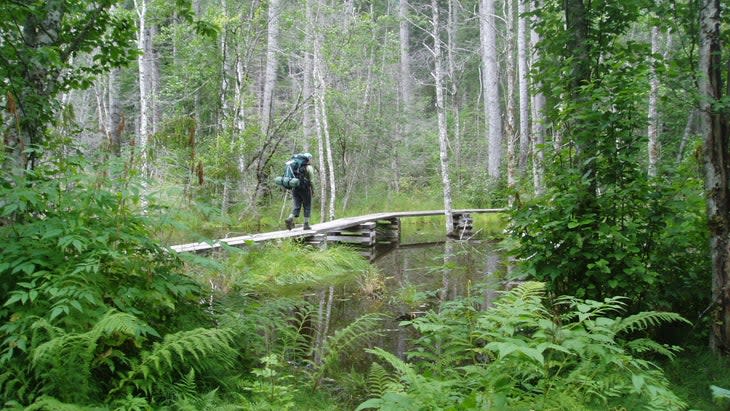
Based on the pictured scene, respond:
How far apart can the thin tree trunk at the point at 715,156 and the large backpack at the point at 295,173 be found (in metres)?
7.57

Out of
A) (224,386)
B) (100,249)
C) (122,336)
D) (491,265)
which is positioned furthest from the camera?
(491,265)

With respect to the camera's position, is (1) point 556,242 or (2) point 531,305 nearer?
(2) point 531,305

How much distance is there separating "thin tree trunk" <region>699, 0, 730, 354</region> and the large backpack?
7.57m

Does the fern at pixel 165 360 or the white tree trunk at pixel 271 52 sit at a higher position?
the white tree trunk at pixel 271 52

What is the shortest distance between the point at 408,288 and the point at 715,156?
5.04 meters

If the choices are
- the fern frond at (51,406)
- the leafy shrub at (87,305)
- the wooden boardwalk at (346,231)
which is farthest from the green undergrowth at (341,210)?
the fern frond at (51,406)

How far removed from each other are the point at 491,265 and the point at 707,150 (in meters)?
6.85

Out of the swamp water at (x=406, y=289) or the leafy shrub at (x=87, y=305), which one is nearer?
the leafy shrub at (x=87, y=305)

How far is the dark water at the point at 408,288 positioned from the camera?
630 cm

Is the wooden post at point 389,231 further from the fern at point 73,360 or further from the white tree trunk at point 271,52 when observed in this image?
the fern at point 73,360

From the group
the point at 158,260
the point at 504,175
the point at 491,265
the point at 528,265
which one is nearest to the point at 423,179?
the point at 504,175

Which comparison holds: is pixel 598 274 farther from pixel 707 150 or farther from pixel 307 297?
pixel 307 297

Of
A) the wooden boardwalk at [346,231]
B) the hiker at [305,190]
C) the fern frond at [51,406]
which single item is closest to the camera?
the fern frond at [51,406]

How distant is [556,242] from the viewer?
14.6ft
